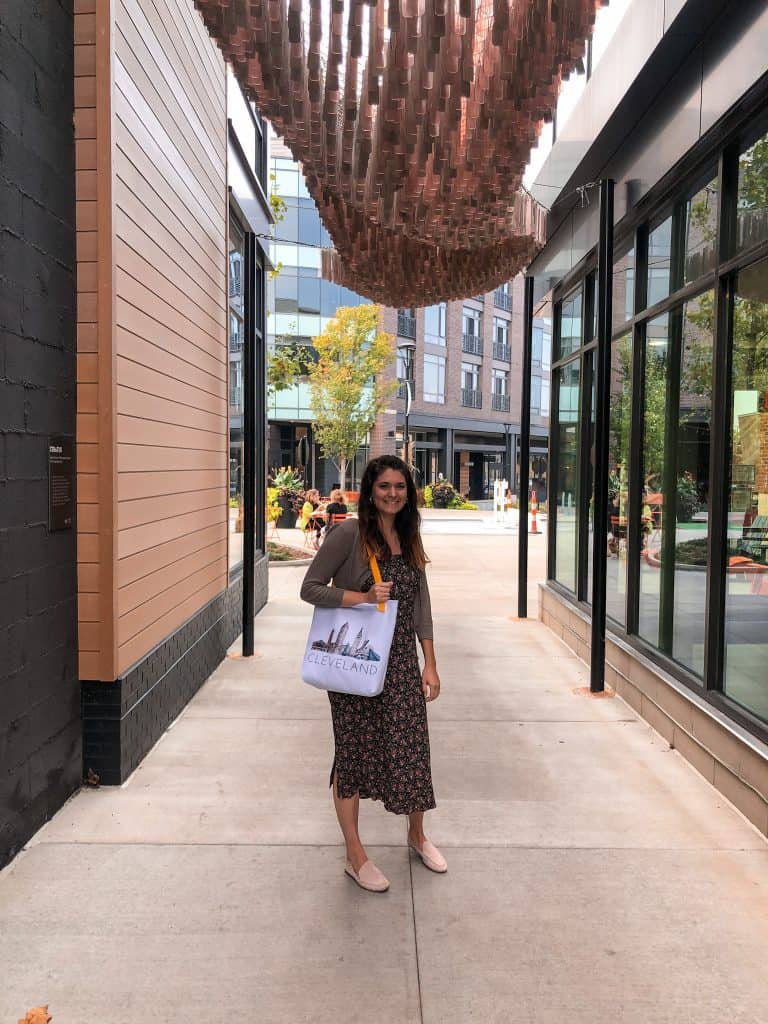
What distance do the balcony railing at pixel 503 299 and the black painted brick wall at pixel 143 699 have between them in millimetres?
48583

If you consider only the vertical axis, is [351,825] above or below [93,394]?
below

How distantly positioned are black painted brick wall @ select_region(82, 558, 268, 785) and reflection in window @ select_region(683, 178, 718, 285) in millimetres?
4286

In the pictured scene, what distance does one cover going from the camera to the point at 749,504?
4.68 m

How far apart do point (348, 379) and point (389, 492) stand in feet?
105

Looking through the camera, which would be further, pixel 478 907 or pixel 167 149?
pixel 167 149

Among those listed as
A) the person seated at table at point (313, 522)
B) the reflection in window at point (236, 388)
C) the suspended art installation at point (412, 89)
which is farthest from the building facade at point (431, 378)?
the suspended art installation at point (412, 89)

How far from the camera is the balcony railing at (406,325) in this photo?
45250 millimetres

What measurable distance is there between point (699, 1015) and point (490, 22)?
3.70 metres

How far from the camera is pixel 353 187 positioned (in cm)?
441

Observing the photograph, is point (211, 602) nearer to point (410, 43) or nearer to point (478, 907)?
point (478, 907)

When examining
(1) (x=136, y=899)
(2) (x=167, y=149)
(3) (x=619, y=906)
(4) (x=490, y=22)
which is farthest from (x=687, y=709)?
(2) (x=167, y=149)

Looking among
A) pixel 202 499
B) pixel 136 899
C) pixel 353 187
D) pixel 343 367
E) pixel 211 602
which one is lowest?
pixel 136 899

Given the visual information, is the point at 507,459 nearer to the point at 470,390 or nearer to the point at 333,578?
the point at 470,390

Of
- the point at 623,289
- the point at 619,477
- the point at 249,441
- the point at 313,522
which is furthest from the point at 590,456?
the point at 313,522
